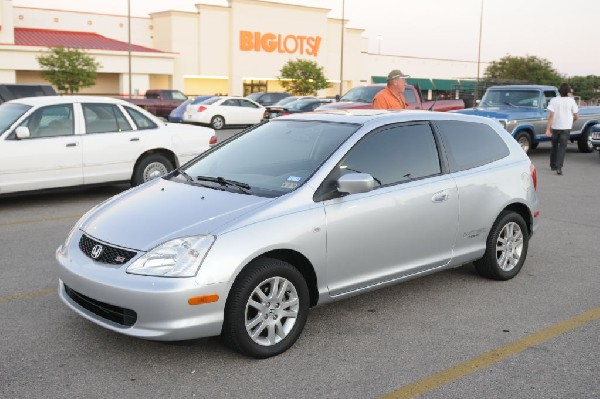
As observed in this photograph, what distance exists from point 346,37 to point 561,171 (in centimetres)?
5253

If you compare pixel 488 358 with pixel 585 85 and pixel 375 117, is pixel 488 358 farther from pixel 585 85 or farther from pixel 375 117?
pixel 585 85

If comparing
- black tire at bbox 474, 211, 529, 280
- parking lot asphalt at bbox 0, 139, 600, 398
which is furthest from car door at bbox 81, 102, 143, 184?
black tire at bbox 474, 211, 529, 280

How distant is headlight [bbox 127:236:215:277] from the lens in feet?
13.2

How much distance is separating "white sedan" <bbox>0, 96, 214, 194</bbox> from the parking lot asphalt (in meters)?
3.03

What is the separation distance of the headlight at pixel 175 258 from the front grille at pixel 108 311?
0.90 feet

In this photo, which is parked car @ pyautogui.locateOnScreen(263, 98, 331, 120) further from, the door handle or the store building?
the store building

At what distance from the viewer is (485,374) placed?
416 centimetres

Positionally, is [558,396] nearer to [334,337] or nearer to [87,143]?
[334,337]

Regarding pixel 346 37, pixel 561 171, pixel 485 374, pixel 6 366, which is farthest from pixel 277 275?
pixel 346 37

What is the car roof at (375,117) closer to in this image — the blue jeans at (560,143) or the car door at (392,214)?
the car door at (392,214)

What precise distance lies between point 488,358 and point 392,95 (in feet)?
19.7

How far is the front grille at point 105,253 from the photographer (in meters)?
4.15

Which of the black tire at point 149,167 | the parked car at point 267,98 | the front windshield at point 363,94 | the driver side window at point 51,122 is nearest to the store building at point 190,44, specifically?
the parked car at point 267,98

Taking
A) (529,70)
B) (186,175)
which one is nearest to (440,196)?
(186,175)
